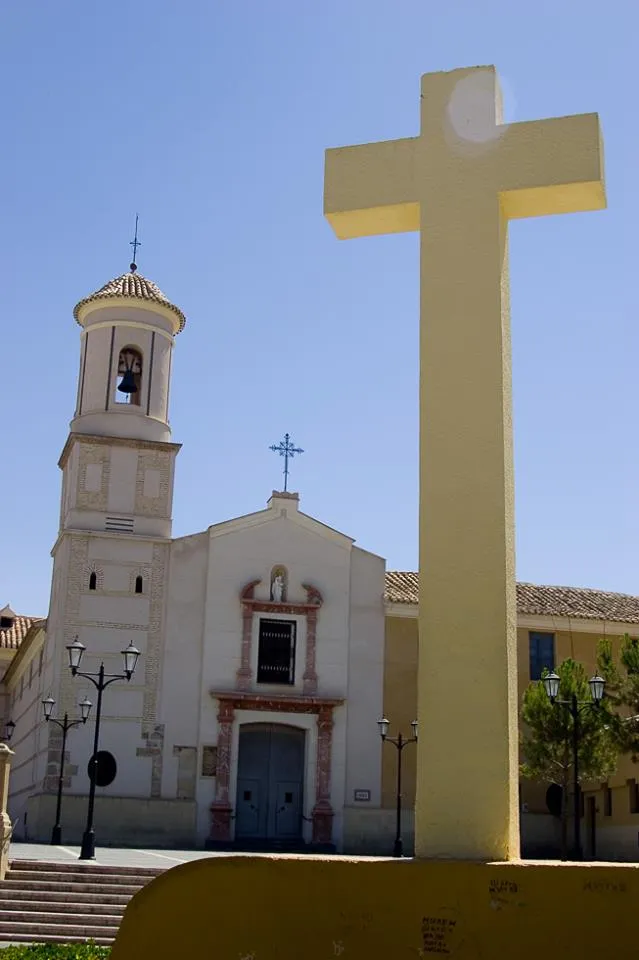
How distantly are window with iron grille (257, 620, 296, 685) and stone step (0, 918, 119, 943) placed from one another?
17095mm

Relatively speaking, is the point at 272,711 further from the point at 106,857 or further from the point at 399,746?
the point at 106,857

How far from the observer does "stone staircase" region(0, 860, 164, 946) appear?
48.9 ft

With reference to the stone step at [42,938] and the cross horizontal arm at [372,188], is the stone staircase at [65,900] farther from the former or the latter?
the cross horizontal arm at [372,188]

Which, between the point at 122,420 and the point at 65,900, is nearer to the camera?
the point at 65,900

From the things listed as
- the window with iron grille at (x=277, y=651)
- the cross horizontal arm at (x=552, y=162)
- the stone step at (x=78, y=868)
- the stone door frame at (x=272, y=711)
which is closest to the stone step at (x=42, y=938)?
the stone step at (x=78, y=868)

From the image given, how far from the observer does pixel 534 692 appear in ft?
92.8

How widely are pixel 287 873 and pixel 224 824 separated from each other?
2662cm

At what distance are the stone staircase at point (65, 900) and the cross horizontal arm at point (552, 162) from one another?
11.1 m

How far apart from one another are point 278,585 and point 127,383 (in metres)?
6.81

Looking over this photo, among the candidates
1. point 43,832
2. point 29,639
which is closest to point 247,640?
point 43,832

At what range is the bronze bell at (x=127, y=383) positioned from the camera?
32281 millimetres

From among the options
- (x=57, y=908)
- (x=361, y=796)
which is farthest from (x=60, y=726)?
(x=57, y=908)

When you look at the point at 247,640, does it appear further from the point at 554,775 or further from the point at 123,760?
the point at 554,775

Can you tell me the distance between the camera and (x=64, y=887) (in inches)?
656
